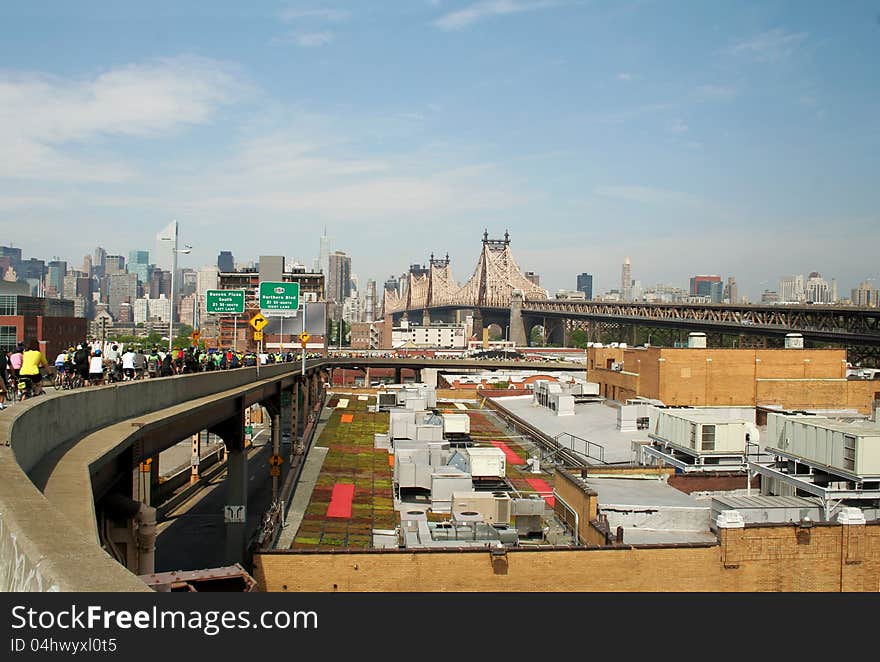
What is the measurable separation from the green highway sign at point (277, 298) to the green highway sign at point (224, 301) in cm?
305

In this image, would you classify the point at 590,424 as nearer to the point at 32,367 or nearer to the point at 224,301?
the point at 224,301

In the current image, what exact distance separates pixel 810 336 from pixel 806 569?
93068 mm

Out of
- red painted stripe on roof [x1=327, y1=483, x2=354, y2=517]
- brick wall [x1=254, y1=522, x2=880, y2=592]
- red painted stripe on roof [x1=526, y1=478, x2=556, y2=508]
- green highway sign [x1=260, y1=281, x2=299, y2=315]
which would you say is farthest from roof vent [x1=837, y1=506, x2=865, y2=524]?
green highway sign [x1=260, y1=281, x2=299, y2=315]

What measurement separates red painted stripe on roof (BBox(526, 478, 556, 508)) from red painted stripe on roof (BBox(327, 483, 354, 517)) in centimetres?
815

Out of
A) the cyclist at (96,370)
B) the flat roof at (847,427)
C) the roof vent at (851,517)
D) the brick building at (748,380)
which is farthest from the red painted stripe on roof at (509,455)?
the cyclist at (96,370)

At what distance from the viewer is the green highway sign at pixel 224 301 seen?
46.4m

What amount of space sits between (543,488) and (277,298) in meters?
22.1

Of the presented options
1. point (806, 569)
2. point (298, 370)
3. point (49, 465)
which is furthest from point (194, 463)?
point (49, 465)

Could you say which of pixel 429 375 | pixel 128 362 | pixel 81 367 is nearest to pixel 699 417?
pixel 128 362

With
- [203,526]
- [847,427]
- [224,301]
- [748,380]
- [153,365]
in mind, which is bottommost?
[203,526]

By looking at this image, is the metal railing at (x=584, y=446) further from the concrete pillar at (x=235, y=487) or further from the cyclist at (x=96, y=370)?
the cyclist at (x=96, y=370)

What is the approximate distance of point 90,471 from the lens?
1229 cm

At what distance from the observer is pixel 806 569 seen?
24.2 meters

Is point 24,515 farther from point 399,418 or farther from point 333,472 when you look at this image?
point 399,418
